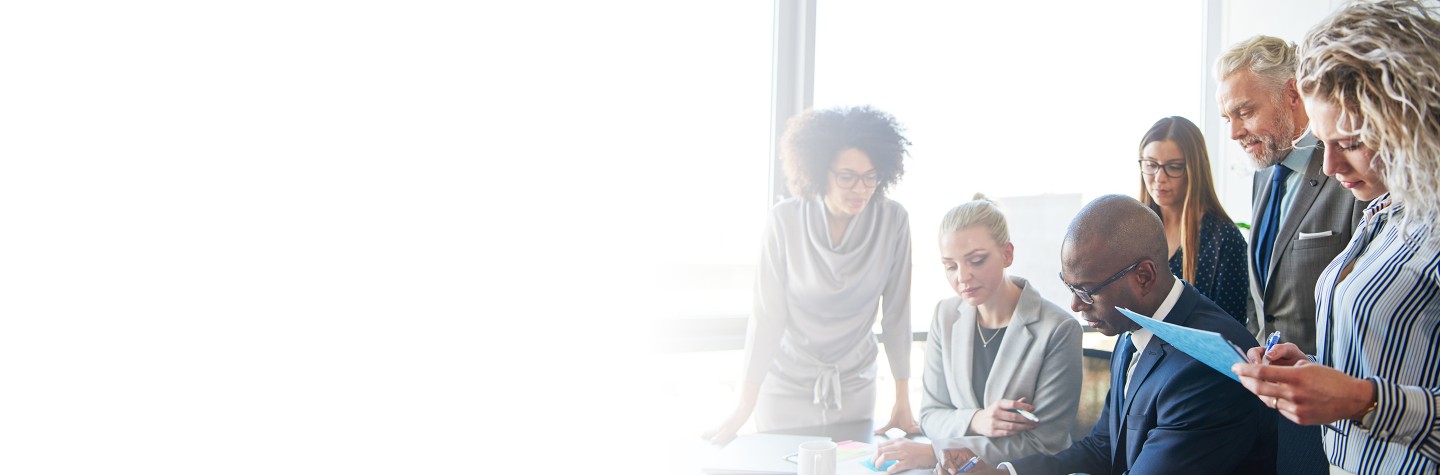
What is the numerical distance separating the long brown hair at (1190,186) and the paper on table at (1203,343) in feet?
4.01

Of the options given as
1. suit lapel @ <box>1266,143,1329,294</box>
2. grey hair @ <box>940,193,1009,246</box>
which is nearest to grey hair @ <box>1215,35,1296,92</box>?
Result: suit lapel @ <box>1266,143,1329,294</box>

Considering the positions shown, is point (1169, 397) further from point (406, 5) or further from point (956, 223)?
point (406, 5)

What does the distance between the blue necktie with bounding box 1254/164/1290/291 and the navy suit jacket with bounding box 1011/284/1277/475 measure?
0.65 meters

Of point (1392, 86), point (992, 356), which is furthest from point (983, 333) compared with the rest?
point (1392, 86)

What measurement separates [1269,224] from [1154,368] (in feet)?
2.80

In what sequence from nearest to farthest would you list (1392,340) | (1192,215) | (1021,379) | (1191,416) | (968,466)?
(1392,340) < (1191,416) < (968,466) < (1021,379) < (1192,215)

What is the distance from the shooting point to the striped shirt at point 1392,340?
3.85 ft

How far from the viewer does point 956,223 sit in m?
2.26

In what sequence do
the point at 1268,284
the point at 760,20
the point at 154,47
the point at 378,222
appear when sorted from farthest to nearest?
the point at 760,20 → the point at 378,222 → the point at 1268,284 → the point at 154,47

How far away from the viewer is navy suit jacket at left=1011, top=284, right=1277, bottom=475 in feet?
4.85

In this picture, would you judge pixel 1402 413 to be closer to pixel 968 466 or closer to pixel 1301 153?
pixel 968 466

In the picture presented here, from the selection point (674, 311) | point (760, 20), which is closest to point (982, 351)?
point (674, 311)

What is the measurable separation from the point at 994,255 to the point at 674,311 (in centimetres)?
89

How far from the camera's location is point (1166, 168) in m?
2.48
